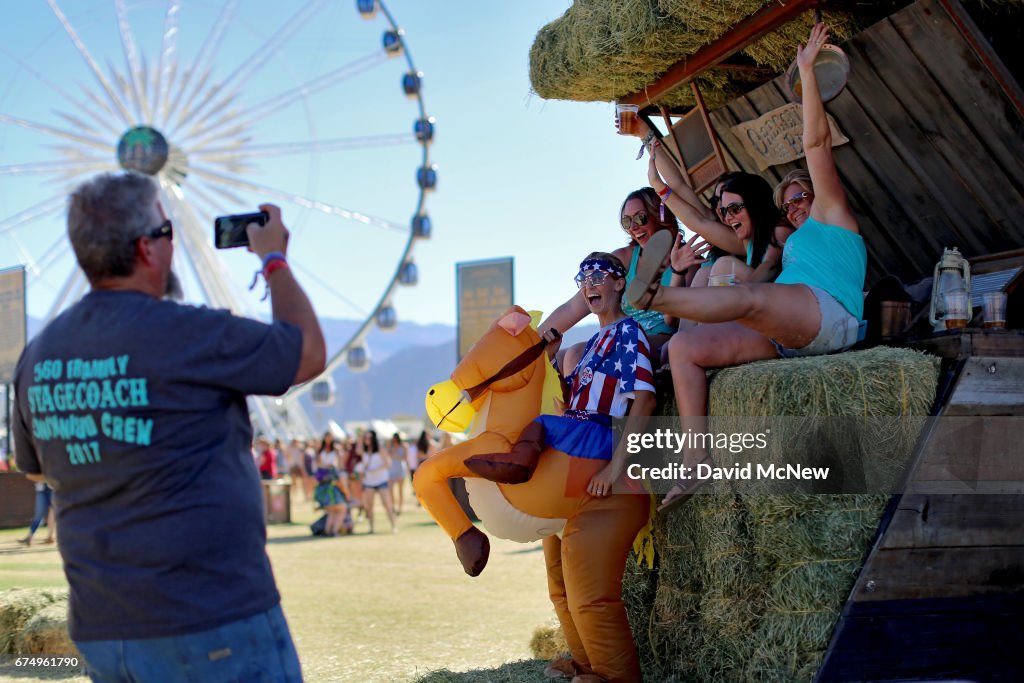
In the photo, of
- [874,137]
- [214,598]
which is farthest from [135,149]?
[214,598]

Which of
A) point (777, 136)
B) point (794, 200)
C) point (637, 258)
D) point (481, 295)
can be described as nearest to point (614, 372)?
point (637, 258)

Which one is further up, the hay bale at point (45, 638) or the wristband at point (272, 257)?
the wristband at point (272, 257)

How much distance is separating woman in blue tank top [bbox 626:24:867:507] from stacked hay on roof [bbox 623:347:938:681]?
0.13m

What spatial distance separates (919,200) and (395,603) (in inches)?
194

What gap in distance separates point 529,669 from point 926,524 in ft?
6.91

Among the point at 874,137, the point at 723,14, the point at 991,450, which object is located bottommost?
the point at 991,450

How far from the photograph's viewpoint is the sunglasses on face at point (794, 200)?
427 centimetres

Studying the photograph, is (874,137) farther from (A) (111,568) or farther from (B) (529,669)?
(A) (111,568)

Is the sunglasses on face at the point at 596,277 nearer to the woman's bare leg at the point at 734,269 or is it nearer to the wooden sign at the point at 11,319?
the woman's bare leg at the point at 734,269

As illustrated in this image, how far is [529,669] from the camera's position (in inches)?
181

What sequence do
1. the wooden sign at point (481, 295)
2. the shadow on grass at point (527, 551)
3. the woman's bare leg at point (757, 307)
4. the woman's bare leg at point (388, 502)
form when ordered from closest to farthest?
the woman's bare leg at point (757, 307)
the shadow on grass at point (527, 551)
the woman's bare leg at point (388, 502)
the wooden sign at point (481, 295)

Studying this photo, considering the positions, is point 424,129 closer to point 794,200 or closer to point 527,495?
point 794,200

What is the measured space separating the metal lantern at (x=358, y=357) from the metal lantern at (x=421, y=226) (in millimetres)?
5305

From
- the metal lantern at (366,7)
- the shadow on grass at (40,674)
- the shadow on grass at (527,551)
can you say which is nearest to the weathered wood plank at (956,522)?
the shadow on grass at (40,674)
